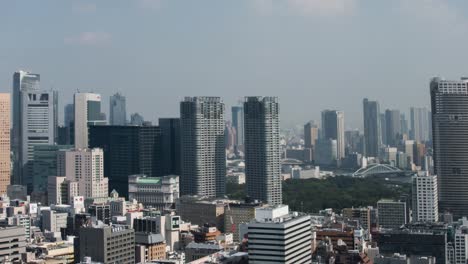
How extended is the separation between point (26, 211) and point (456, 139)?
1665 cm

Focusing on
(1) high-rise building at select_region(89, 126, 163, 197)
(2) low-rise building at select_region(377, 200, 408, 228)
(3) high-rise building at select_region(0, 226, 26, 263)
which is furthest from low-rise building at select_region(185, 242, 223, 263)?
(1) high-rise building at select_region(89, 126, 163, 197)

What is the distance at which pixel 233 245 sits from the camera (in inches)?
821

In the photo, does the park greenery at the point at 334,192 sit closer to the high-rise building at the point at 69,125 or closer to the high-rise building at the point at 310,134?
the high-rise building at the point at 69,125

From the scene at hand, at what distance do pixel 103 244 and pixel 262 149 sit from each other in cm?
1598

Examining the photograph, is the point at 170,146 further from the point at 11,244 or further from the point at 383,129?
the point at 383,129

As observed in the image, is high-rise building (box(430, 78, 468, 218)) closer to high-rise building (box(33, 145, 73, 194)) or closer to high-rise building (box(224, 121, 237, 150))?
high-rise building (box(33, 145, 73, 194))

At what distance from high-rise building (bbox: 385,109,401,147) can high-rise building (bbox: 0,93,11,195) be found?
90.3 feet

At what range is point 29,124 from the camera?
132 feet

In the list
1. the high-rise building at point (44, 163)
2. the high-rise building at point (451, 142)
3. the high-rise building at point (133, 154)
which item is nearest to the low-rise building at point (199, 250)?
the high-rise building at point (451, 142)

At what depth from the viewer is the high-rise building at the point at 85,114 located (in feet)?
136

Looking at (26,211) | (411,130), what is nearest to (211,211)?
(26,211)

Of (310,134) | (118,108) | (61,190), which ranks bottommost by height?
(61,190)

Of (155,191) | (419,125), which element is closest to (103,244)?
(155,191)

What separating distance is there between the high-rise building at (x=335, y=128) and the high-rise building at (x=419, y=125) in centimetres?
491
